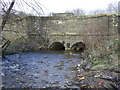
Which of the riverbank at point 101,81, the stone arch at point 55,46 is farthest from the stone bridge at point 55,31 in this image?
the riverbank at point 101,81

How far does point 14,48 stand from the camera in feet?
50.6

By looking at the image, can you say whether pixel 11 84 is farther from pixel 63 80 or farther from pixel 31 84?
pixel 63 80

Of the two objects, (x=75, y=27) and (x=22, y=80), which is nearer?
(x=22, y=80)

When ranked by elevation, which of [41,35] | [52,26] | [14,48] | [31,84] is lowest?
[31,84]

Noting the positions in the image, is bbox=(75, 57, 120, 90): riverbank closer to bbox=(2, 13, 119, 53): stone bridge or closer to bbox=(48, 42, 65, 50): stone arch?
bbox=(2, 13, 119, 53): stone bridge

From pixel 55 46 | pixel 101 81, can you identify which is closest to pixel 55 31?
pixel 55 46

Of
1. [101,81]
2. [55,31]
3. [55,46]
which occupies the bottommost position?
[101,81]

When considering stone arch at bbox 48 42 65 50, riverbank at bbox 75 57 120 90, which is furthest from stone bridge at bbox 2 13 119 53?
riverbank at bbox 75 57 120 90

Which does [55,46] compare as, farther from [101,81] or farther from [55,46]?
[101,81]

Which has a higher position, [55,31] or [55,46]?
[55,31]

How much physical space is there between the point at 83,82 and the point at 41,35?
A: 1484 cm

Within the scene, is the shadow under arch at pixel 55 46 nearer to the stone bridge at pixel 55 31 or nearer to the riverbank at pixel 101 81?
the stone bridge at pixel 55 31

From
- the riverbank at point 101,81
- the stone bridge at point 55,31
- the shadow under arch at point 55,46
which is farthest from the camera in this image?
the shadow under arch at point 55,46

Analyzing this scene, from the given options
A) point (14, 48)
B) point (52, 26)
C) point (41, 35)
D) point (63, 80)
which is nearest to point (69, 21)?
point (52, 26)
